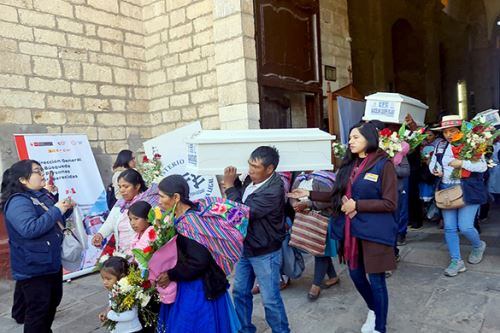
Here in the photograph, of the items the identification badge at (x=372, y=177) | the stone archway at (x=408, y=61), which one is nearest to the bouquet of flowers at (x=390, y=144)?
the identification badge at (x=372, y=177)

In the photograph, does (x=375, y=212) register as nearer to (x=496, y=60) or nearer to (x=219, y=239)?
(x=219, y=239)

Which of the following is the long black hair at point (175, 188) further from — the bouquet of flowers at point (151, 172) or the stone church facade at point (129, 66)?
the stone church facade at point (129, 66)

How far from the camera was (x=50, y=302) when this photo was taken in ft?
9.71

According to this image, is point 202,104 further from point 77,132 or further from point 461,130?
point 461,130

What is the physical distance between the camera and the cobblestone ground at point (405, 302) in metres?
3.05

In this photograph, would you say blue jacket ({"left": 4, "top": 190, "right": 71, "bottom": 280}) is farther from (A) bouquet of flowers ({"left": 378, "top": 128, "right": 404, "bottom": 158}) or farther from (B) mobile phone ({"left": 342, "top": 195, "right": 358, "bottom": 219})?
(A) bouquet of flowers ({"left": 378, "top": 128, "right": 404, "bottom": 158})

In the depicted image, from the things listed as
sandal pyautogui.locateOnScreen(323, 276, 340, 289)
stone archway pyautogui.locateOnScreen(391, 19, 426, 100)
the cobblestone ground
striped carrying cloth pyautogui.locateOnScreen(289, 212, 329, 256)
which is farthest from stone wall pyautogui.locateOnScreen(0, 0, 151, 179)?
stone archway pyautogui.locateOnScreen(391, 19, 426, 100)

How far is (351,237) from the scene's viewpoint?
108 inches

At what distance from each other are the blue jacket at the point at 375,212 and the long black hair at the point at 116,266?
1542 millimetres

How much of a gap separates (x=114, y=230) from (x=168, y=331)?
1286 millimetres

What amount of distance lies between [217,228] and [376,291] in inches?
49.4

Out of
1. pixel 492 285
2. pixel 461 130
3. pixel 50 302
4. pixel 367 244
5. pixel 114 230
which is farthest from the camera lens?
pixel 461 130

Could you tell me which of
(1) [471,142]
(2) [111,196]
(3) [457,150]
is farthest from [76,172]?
(1) [471,142]

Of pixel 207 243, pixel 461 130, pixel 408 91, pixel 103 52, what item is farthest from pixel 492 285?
pixel 408 91
